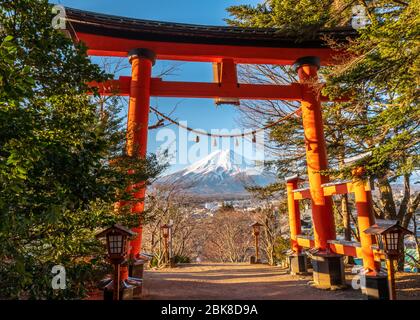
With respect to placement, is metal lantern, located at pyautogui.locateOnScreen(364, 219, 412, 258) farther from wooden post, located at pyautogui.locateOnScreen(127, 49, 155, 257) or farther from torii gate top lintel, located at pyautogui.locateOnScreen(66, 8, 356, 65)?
torii gate top lintel, located at pyautogui.locateOnScreen(66, 8, 356, 65)

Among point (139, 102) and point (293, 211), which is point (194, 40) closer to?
point (139, 102)

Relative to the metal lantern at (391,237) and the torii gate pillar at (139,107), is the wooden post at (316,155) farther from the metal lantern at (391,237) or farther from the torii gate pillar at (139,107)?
the torii gate pillar at (139,107)

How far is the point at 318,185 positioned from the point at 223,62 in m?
3.90

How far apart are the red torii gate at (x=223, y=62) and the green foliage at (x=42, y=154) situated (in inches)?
116

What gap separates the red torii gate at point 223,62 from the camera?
639cm

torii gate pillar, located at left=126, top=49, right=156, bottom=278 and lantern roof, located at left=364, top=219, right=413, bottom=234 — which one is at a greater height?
torii gate pillar, located at left=126, top=49, right=156, bottom=278

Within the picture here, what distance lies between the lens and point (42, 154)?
7.91 feet

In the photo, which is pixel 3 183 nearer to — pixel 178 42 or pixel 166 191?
pixel 178 42

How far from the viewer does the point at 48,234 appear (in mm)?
2783

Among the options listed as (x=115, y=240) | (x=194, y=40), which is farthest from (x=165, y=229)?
(x=115, y=240)

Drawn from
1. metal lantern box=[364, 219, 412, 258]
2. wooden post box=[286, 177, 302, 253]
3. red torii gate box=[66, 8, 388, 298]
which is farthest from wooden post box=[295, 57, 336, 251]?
metal lantern box=[364, 219, 412, 258]

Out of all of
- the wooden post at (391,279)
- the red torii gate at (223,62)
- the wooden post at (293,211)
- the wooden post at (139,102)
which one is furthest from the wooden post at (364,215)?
the wooden post at (139,102)

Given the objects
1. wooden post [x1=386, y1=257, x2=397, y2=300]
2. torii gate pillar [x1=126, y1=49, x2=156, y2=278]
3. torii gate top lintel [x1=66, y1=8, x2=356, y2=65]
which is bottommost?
wooden post [x1=386, y1=257, x2=397, y2=300]

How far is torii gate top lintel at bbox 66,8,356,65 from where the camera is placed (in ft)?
21.2
